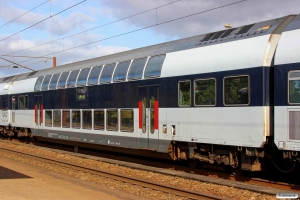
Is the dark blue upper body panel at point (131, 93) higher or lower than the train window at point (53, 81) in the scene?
→ lower

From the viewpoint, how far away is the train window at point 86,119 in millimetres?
16391

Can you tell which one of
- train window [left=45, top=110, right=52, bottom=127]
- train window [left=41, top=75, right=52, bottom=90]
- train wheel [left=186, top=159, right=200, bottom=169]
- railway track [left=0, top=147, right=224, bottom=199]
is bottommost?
railway track [left=0, top=147, right=224, bottom=199]

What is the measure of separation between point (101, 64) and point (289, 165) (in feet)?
28.6

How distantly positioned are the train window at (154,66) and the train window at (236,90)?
298 centimetres

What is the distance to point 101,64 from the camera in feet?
53.0

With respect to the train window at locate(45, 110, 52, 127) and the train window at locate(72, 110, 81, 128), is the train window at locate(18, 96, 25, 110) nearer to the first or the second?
the train window at locate(45, 110, 52, 127)

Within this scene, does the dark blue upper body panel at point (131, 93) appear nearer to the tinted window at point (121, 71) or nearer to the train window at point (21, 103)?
the tinted window at point (121, 71)

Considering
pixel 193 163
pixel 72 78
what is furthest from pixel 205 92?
pixel 72 78

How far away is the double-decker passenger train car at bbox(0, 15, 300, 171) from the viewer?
8969 millimetres

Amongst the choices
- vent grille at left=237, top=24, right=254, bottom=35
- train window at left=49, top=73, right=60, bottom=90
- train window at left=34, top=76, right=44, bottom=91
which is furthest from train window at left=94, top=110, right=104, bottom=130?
vent grille at left=237, top=24, right=254, bottom=35

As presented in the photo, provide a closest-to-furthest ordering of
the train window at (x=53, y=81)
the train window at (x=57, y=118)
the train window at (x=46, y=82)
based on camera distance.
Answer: the train window at (x=57, y=118), the train window at (x=53, y=81), the train window at (x=46, y=82)

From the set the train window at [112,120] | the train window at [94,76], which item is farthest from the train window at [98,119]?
the train window at [94,76]

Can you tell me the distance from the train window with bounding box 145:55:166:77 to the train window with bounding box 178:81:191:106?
122 centimetres

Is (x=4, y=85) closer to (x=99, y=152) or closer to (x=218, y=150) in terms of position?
(x=99, y=152)
